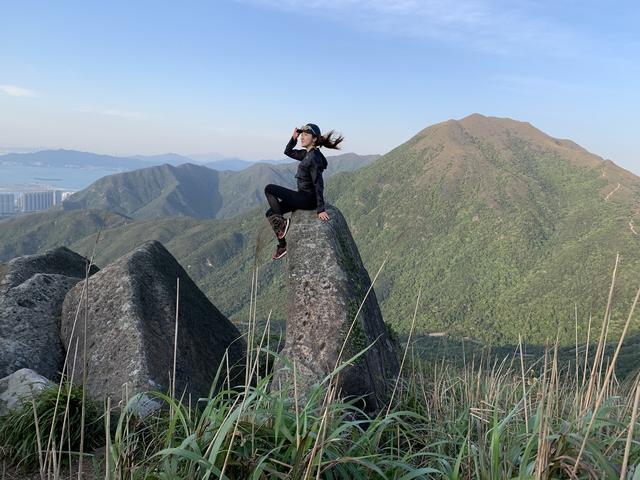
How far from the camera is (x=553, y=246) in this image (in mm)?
143875

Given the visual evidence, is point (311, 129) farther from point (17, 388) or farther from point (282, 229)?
point (17, 388)

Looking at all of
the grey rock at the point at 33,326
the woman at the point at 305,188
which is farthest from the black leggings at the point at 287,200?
the grey rock at the point at 33,326

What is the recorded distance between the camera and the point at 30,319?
31.4 feet

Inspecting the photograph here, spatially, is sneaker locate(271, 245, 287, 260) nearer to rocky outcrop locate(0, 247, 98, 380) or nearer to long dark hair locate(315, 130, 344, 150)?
long dark hair locate(315, 130, 344, 150)

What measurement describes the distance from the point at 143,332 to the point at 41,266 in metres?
5.70

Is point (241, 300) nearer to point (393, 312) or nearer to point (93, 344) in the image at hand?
point (393, 312)

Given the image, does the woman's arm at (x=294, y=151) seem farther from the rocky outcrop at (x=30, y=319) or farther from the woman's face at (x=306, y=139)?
the rocky outcrop at (x=30, y=319)

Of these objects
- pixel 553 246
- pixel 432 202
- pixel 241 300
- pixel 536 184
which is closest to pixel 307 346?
pixel 241 300

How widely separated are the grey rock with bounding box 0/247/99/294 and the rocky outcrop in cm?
2

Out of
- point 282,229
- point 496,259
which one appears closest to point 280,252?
point 282,229

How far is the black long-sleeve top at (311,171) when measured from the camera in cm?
803

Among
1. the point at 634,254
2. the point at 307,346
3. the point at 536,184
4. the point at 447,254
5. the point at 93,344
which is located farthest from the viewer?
the point at 536,184

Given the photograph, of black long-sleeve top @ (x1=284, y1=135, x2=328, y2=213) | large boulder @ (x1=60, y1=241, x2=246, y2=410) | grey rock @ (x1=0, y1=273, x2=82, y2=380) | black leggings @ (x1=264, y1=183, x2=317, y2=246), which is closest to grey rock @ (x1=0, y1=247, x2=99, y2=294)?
grey rock @ (x1=0, y1=273, x2=82, y2=380)

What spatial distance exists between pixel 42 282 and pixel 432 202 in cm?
19413
